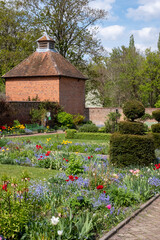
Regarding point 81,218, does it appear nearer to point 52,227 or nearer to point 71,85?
point 52,227

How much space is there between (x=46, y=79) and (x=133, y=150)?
20321mm

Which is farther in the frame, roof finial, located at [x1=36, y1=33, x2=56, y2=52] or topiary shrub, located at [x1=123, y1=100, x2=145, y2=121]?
roof finial, located at [x1=36, y1=33, x2=56, y2=52]

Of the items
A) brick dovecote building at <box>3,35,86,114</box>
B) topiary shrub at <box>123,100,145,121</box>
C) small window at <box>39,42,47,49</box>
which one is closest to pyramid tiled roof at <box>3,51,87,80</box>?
brick dovecote building at <box>3,35,86,114</box>

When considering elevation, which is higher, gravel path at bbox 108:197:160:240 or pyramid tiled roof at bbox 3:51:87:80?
pyramid tiled roof at bbox 3:51:87:80

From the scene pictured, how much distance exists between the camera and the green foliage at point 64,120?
26.6 m

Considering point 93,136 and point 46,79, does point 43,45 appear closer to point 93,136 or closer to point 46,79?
point 46,79

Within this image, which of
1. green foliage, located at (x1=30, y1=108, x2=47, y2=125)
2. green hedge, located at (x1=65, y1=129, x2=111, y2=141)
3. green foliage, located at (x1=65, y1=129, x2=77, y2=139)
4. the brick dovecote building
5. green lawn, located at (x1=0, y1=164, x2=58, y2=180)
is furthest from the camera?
the brick dovecote building

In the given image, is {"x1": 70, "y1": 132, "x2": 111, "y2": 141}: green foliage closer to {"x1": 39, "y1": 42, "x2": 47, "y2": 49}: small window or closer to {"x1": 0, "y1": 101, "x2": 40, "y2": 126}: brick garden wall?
{"x1": 0, "y1": 101, "x2": 40, "y2": 126}: brick garden wall

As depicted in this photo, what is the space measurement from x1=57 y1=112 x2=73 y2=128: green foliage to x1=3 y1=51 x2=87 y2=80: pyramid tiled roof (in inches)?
142

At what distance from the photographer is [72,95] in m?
30.0

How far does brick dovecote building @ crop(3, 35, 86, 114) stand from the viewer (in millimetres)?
27859

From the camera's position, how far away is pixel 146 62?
123 ft

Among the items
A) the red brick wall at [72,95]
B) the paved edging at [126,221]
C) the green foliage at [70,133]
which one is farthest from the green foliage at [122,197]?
the red brick wall at [72,95]

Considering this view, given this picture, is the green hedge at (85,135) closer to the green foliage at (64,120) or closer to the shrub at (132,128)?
the green foliage at (64,120)
